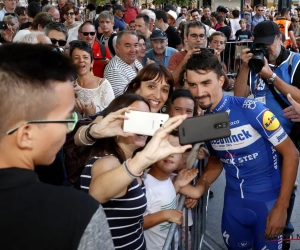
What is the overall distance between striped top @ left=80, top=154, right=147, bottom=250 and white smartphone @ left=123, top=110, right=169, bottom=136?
0.28m

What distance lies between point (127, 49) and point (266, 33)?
6.08ft

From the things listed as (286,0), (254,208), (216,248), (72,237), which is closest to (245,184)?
(254,208)

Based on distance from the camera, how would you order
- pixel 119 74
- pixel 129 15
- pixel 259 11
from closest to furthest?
pixel 119 74 < pixel 129 15 < pixel 259 11

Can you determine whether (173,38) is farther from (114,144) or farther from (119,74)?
(114,144)

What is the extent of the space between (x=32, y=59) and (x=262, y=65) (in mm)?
2476

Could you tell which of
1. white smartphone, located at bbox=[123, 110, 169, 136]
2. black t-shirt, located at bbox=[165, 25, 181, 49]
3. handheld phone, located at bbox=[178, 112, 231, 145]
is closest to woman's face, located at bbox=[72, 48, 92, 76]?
white smartphone, located at bbox=[123, 110, 169, 136]

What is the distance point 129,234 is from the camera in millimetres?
2086

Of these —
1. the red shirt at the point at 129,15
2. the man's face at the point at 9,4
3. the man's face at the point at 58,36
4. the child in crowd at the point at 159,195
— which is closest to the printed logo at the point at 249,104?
the child in crowd at the point at 159,195

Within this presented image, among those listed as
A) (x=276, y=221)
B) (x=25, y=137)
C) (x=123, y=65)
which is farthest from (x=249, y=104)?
(x=123, y=65)

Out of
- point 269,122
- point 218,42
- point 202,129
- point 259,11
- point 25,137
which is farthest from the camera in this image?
point 259,11

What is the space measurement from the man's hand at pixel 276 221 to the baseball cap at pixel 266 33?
1.56 m

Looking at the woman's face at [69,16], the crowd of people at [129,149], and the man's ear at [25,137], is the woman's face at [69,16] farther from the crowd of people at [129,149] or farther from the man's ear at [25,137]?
the man's ear at [25,137]

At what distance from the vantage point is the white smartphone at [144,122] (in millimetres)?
1803

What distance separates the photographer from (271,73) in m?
3.32
